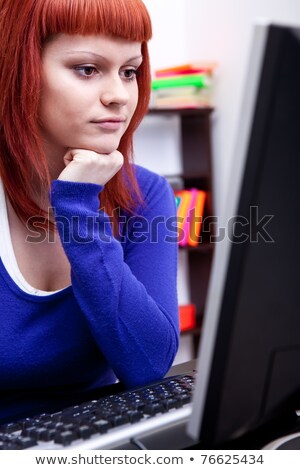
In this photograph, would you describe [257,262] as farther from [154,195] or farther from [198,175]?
[198,175]

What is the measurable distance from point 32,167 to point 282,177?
26.5 inches

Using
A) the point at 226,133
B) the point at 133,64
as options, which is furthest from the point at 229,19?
the point at 133,64

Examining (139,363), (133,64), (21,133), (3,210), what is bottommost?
(139,363)

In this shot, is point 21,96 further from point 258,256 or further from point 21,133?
point 258,256

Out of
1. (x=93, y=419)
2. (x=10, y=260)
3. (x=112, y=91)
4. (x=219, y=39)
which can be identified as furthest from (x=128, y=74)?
(x=219, y=39)

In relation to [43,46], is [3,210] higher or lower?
lower

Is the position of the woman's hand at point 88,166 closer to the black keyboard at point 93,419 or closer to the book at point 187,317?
the black keyboard at point 93,419

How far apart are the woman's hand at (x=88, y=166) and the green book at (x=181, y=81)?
1.84 metres

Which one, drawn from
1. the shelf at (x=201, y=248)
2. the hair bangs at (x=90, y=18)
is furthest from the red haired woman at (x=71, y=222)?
the shelf at (x=201, y=248)

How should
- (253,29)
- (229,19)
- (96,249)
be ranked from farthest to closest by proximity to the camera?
(229,19) < (96,249) < (253,29)

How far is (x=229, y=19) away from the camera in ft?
9.86

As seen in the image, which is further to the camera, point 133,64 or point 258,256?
point 133,64

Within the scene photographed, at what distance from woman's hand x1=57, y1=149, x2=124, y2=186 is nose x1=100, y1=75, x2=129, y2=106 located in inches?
3.6

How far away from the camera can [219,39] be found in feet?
9.99
